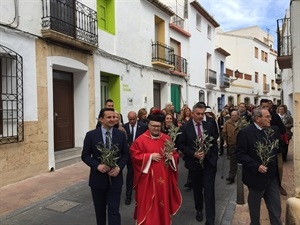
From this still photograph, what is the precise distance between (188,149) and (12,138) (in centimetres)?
416

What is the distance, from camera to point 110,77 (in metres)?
11.1

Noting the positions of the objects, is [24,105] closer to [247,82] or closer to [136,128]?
[136,128]

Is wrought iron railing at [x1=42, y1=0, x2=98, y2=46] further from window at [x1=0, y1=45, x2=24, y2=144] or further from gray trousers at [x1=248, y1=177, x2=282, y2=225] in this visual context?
gray trousers at [x1=248, y1=177, x2=282, y2=225]

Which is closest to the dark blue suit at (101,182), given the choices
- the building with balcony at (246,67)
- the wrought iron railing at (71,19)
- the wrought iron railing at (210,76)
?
the wrought iron railing at (71,19)

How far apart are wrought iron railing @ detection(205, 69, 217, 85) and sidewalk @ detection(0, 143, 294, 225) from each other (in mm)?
14121

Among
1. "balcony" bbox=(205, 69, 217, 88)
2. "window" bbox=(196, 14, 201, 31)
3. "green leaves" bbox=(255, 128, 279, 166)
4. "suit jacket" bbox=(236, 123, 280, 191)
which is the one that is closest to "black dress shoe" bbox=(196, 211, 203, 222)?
"suit jacket" bbox=(236, 123, 280, 191)

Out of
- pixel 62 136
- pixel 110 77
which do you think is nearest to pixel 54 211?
pixel 62 136

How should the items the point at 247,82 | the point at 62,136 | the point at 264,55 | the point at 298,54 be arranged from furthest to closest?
the point at 264,55 < the point at 247,82 < the point at 62,136 < the point at 298,54

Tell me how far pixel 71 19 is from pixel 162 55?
21.8 ft

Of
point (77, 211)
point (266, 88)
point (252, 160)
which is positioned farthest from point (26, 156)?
point (266, 88)

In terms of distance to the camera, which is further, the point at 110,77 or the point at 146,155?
the point at 110,77

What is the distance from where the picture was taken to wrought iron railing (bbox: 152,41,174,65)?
13.6 metres

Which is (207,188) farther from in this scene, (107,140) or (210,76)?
(210,76)

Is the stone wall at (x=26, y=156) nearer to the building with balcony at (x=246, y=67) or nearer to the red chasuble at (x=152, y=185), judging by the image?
the red chasuble at (x=152, y=185)
